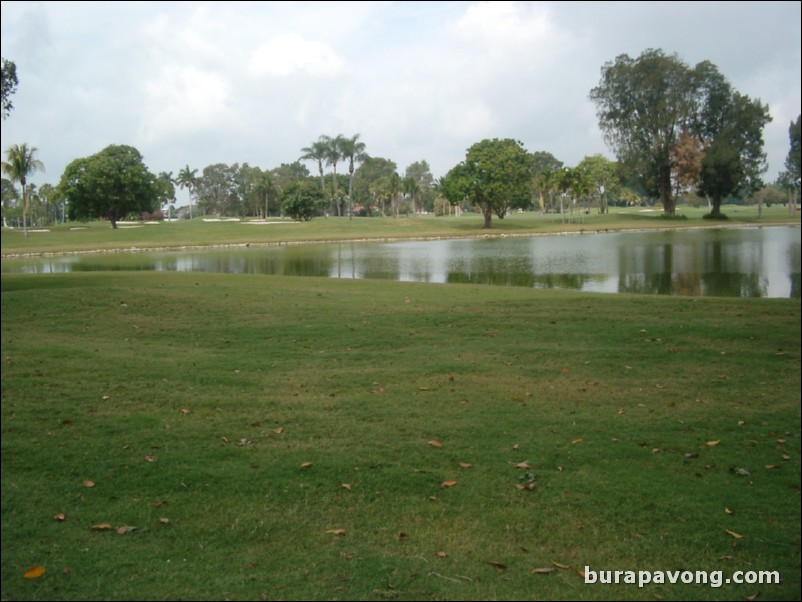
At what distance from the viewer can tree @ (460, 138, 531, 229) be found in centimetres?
7174

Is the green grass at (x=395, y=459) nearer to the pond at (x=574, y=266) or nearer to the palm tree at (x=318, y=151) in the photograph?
the pond at (x=574, y=266)

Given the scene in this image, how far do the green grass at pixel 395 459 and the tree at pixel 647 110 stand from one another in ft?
214

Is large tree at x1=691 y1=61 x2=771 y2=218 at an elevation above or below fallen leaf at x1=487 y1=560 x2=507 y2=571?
above

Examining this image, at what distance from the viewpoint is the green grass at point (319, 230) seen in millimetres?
48281

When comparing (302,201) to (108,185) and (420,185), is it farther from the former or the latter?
(420,185)

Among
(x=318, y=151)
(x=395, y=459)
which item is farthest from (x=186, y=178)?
(x=395, y=459)

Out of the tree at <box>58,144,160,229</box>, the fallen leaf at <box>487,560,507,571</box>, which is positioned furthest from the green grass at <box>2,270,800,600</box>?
the tree at <box>58,144,160,229</box>

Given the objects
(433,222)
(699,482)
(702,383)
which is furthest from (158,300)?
(433,222)

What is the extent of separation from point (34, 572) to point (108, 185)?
6324cm

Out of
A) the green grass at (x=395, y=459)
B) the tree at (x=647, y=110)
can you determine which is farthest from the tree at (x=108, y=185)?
the green grass at (x=395, y=459)

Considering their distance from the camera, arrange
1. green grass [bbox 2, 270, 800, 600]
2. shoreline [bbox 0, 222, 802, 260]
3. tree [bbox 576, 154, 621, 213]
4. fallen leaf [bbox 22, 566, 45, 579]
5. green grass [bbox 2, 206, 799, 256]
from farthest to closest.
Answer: tree [bbox 576, 154, 621, 213] < green grass [bbox 2, 206, 799, 256] < shoreline [bbox 0, 222, 802, 260] < green grass [bbox 2, 270, 800, 600] < fallen leaf [bbox 22, 566, 45, 579]

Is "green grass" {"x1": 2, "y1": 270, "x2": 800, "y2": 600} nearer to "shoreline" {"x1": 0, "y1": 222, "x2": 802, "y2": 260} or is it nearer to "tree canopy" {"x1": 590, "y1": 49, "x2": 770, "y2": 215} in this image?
"shoreline" {"x1": 0, "y1": 222, "x2": 802, "y2": 260}

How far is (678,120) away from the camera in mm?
69875

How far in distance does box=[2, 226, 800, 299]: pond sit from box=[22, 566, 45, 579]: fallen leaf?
17076 mm
